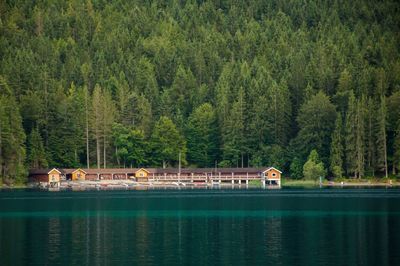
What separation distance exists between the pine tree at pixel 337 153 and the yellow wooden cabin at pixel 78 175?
140 ft

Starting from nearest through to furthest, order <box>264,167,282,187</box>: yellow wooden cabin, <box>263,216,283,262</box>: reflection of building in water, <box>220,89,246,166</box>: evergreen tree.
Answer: <box>263,216,283,262</box>: reflection of building in water, <box>264,167,282,187</box>: yellow wooden cabin, <box>220,89,246,166</box>: evergreen tree

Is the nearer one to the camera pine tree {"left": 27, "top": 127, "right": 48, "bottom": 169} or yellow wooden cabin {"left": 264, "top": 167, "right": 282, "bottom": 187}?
yellow wooden cabin {"left": 264, "top": 167, "right": 282, "bottom": 187}

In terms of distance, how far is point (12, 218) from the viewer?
93.8 metres

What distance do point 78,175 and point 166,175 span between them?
15.2 m

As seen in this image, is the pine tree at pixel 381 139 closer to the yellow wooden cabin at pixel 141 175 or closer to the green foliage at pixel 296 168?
the green foliage at pixel 296 168

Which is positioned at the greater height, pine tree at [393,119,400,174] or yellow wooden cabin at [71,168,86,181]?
pine tree at [393,119,400,174]

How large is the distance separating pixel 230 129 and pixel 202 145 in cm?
674

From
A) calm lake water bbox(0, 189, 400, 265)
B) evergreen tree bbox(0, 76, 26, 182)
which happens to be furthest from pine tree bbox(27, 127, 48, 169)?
calm lake water bbox(0, 189, 400, 265)

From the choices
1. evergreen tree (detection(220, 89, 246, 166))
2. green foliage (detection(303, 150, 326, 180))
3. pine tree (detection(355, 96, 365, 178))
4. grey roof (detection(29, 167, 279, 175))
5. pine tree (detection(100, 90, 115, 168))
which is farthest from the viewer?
pine tree (detection(100, 90, 115, 168))

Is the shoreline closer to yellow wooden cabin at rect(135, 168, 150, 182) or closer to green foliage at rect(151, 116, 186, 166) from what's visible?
yellow wooden cabin at rect(135, 168, 150, 182)

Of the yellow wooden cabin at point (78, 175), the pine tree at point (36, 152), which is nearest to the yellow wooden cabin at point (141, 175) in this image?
the yellow wooden cabin at point (78, 175)

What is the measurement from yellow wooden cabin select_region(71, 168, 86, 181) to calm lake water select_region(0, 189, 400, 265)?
45.2 metres

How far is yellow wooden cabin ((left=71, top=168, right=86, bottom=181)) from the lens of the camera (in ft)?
562

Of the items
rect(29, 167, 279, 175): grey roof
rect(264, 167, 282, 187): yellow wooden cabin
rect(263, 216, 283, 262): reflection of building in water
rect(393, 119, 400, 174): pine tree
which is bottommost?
rect(263, 216, 283, 262): reflection of building in water
